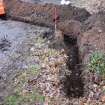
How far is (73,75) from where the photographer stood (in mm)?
9281

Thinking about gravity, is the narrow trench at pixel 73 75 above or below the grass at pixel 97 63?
below

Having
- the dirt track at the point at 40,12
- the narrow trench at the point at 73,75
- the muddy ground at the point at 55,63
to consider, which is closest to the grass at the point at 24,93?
the muddy ground at the point at 55,63

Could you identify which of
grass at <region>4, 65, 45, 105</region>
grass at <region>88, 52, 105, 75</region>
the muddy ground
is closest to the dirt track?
the muddy ground

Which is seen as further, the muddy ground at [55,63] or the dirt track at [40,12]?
the dirt track at [40,12]

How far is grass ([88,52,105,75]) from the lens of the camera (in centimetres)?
864

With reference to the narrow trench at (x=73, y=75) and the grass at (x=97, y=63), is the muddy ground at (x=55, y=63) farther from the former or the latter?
the grass at (x=97, y=63)

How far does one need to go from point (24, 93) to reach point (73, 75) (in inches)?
63.4

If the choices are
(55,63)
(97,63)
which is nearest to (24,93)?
(55,63)

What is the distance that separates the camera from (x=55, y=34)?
1134 centimetres

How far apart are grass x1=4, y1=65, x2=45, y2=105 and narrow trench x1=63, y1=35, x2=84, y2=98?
0.75 m

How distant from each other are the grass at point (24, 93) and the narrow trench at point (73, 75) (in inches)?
29.4

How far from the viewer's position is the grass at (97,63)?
28.3 feet

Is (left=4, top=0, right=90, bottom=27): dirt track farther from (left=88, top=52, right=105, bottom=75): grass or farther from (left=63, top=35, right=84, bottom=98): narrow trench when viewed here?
(left=88, top=52, right=105, bottom=75): grass

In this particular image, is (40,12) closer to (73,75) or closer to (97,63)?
(73,75)
